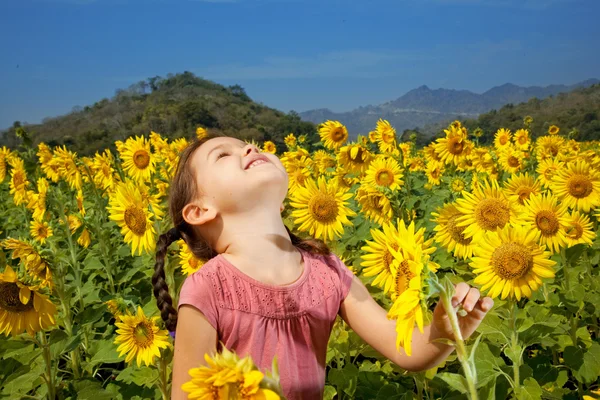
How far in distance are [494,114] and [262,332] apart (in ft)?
81.1

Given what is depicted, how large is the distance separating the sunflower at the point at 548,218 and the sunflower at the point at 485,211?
0.19 m

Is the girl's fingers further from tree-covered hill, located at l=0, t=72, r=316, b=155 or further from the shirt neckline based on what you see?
tree-covered hill, located at l=0, t=72, r=316, b=155

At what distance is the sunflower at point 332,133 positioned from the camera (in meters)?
6.00

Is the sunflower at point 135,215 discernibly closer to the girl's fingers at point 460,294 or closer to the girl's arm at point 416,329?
the girl's arm at point 416,329

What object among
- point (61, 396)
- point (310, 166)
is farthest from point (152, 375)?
point (310, 166)

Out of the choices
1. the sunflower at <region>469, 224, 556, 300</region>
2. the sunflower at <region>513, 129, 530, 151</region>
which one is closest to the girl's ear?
the sunflower at <region>469, 224, 556, 300</region>

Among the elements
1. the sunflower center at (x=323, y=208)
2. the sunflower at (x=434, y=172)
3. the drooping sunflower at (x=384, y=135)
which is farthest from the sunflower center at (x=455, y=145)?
the sunflower center at (x=323, y=208)

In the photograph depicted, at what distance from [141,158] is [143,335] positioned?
11.3 feet

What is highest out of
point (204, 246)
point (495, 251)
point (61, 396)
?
point (204, 246)

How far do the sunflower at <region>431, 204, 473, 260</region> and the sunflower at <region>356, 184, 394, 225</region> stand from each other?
0.47m

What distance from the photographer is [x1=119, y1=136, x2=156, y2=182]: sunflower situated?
18.6 feet

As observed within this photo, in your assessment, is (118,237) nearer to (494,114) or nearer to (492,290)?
(492,290)

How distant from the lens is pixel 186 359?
166 cm

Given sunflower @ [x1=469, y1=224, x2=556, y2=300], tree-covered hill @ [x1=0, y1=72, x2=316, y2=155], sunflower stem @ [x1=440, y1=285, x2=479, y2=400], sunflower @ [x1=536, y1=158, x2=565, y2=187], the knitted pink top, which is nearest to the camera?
sunflower stem @ [x1=440, y1=285, x2=479, y2=400]
